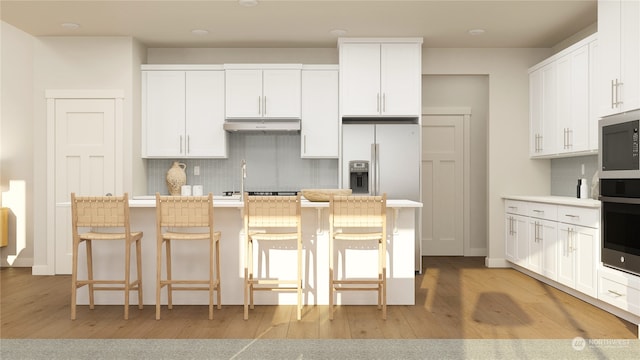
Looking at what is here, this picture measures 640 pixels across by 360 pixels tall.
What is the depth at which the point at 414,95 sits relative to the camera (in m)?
6.16

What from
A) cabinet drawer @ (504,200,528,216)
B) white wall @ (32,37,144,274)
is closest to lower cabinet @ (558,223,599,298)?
cabinet drawer @ (504,200,528,216)

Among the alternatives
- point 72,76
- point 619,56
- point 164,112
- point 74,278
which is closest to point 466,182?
point 619,56

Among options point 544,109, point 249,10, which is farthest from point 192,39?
point 544,109

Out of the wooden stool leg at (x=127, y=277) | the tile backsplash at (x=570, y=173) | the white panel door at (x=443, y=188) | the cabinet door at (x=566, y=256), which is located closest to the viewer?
the wooden stool leg at (x=127, y=277)

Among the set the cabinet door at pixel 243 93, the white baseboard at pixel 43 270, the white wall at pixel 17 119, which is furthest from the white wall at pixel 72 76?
the cabinet door at pixel 243 93

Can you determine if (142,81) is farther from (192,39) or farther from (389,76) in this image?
(389,76)

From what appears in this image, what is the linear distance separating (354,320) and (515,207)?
10.0 ft

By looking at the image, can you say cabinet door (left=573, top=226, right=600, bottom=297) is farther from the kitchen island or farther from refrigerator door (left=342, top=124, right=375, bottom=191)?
refrigerator door (left=342, top=124, right=375, bottom=191)

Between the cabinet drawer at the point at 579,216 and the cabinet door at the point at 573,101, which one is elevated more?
the cabinet door at the point at 573,101

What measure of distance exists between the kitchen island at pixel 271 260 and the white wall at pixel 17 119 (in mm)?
2912

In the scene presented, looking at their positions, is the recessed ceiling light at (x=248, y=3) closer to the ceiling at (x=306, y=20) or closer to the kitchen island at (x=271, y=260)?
the ceiling at (x=306, y=20)

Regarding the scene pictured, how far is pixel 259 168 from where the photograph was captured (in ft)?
22.0

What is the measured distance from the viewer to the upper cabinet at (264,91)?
633 cm

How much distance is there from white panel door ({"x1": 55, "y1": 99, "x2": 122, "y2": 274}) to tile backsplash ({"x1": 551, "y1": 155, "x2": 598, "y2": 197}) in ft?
17.4
